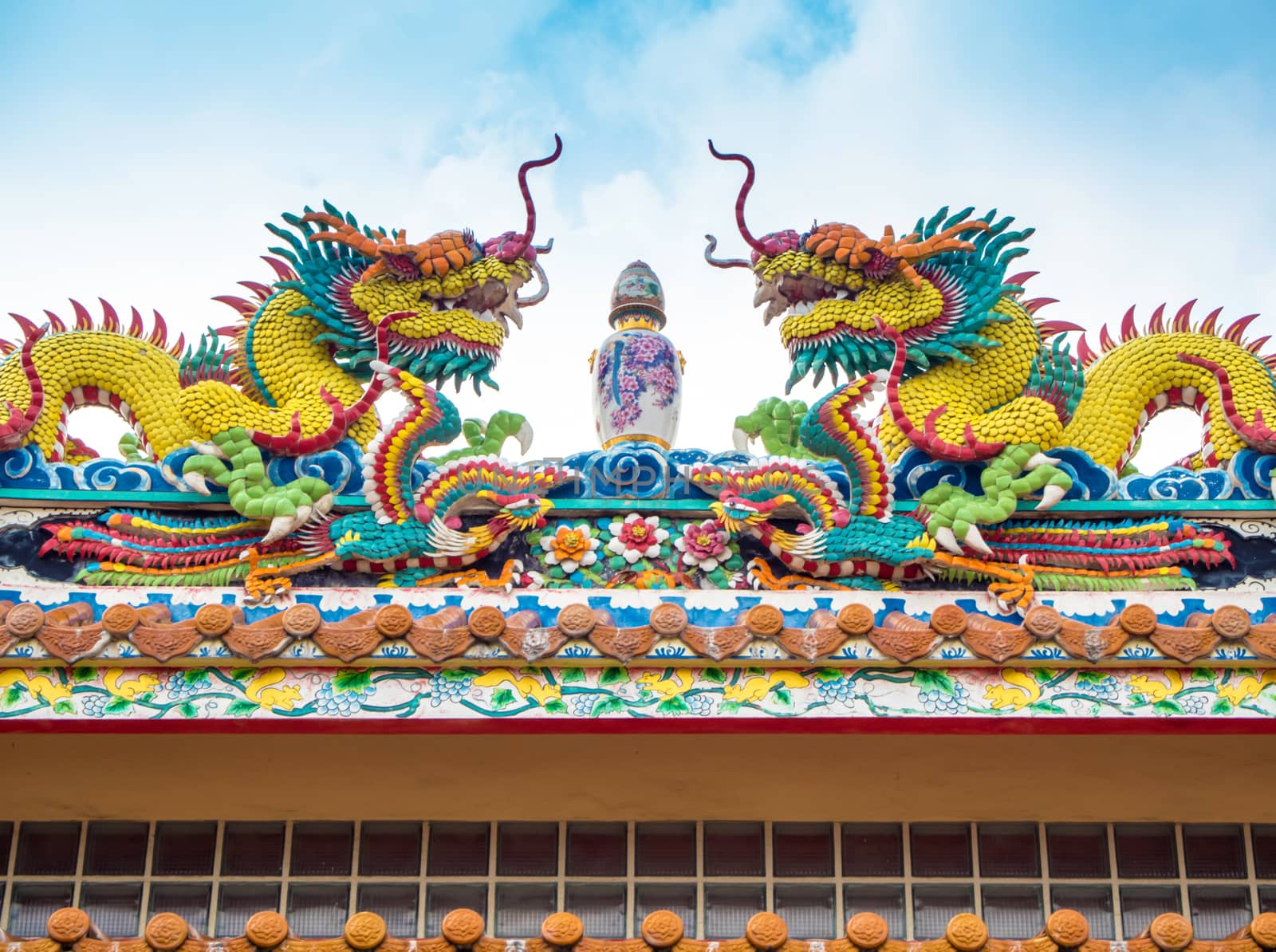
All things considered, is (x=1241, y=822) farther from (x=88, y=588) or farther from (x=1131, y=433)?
(x=88, y=588)

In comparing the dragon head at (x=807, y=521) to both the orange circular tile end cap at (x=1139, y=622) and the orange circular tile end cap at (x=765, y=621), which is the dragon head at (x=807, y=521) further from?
the orange circular tile end cap at (x=1139, y=622)

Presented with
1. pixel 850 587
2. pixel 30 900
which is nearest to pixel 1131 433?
pixel 850 587

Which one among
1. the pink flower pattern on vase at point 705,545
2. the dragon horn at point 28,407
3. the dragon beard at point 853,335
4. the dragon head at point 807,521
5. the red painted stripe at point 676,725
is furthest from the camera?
the dragon beard at point 853,335

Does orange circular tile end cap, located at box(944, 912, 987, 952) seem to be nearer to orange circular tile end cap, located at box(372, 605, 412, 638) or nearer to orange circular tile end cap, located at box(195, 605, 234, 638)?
orange circular tile end cap, located at box(372, 605, 412, 638)

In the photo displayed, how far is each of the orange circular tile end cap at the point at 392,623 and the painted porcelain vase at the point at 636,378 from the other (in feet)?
6.30

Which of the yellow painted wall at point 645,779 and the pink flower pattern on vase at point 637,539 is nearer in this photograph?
the yellow painted wall at point 645,779

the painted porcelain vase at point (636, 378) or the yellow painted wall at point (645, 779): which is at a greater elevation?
the painted porcelain vase at point (636, 378)

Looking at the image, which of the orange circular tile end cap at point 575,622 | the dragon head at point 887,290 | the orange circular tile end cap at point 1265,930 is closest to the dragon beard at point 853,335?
the dragon head at point 887,290

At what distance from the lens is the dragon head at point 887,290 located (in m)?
9.49

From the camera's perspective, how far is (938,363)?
9484 mm

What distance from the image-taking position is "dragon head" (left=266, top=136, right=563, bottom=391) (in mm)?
9594

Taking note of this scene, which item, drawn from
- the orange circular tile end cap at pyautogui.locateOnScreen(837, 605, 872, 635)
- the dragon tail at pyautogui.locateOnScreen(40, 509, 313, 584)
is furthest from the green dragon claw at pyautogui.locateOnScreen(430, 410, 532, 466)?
the orange circular tile end cap at pyautogui.locateOnScreen(837, 605, 872, 635)

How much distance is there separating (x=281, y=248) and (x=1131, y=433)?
4796mm

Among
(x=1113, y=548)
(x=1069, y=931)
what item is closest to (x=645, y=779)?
(x=1069, y=931)
